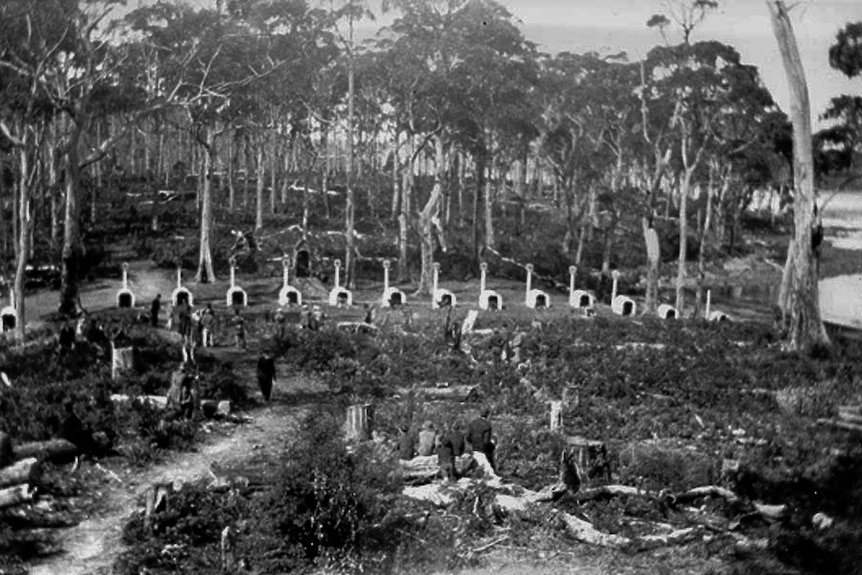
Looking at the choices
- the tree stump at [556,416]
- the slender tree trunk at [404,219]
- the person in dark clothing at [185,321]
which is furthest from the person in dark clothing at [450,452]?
the person in dark clothing at [185,321]

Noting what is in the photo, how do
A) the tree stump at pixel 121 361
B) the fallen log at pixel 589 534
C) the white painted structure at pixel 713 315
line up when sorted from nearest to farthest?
the fallen log at pixel 589 534 < the tree stump at pixel 121 361 < the white painted structure at pixel 713 315

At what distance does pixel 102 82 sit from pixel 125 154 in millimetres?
19401

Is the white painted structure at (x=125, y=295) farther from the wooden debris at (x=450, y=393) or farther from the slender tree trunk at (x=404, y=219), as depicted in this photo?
the wooden debris at (x=450, y=393)

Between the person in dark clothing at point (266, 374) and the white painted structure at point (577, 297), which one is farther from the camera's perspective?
the white painted structure at point (577, 297)

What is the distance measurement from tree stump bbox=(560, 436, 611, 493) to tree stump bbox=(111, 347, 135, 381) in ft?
16.7

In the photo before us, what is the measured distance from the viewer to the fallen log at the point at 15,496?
7.41m

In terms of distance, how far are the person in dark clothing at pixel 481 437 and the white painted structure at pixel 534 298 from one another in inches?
210

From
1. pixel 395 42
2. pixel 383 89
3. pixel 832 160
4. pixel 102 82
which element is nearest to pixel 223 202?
pixel 102 82

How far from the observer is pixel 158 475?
8.37m

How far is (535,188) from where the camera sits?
92.5 feet

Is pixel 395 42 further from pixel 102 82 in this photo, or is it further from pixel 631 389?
pixel 631 389

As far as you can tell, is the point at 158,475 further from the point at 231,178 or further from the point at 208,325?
the point at 231,178

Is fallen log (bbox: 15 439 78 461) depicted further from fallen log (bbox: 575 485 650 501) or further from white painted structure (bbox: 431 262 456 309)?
white painted structure (bbox: 431 262 456 309)

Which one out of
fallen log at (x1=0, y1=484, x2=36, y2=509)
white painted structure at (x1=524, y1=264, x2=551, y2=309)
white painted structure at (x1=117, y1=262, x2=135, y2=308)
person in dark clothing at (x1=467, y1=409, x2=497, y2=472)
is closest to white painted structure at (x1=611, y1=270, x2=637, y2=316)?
white painted structure at (x1=524, y1=264, x2=551, y2=309)
